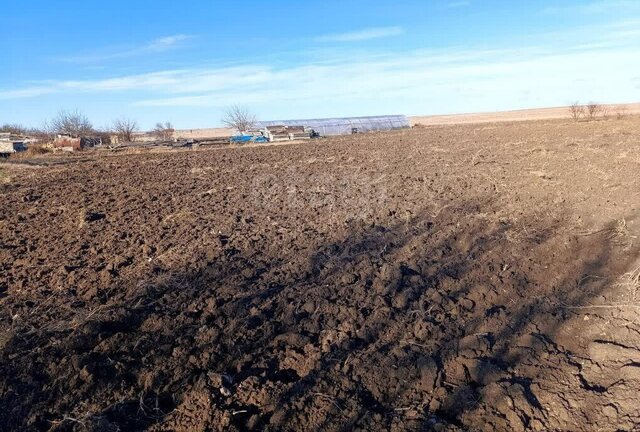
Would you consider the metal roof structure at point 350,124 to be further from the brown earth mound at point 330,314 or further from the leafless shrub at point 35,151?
the brown earth mound at point 330,314

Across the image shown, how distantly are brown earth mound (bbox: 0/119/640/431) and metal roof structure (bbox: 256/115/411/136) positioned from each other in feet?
196

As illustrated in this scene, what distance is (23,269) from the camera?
821cm

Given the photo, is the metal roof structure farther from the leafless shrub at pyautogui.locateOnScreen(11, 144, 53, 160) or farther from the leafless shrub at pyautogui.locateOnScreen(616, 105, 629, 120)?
the leafless shrub at pyautogui.locateOnScreen(11, 144, 53, 160)

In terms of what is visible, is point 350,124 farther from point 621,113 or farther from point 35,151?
point 35,151

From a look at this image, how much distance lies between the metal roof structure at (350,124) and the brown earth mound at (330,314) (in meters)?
59.7

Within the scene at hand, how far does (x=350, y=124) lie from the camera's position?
7388 centimetres

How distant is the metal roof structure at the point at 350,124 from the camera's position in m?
71.4

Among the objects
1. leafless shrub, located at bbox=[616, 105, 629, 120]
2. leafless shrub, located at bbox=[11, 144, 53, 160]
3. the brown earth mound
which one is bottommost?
the brown earth mound

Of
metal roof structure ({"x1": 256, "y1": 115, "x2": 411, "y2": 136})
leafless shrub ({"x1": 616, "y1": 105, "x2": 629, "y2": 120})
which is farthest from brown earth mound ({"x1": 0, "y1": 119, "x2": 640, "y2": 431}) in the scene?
metal roof structure ({"x1": 256, "y1": 115, "x2": 411, "y2": 136})

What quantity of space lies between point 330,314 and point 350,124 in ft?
227

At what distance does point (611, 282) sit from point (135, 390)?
556 centimetres

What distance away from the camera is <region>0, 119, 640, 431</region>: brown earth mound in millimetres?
4469

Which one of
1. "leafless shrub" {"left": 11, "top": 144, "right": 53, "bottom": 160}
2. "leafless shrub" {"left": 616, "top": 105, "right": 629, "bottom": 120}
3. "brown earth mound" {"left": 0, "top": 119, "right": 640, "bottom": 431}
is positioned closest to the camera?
"brown earth mound" {"left": 0, "top": 119, "right": 640, "bottom": 431}

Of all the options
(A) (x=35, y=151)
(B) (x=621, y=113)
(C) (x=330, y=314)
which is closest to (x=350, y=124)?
(B) (x=621, y=113)
